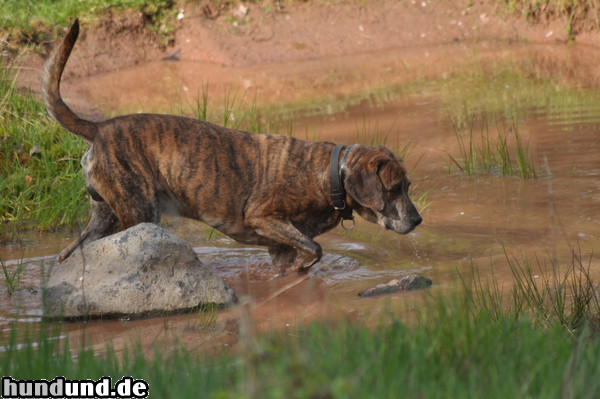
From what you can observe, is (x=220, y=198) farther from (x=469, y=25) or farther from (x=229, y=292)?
(x=469, y=25)

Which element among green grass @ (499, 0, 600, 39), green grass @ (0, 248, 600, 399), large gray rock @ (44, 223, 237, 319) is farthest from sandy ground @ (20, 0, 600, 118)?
green grass @ (0, 248, 600, 399)

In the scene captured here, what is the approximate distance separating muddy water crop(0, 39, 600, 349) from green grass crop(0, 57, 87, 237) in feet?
0.83

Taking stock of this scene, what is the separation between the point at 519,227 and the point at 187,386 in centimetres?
482

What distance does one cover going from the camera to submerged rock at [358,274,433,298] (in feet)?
20.2

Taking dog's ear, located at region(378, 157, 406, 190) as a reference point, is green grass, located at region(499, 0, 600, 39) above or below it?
above

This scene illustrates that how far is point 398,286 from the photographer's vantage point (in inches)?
243

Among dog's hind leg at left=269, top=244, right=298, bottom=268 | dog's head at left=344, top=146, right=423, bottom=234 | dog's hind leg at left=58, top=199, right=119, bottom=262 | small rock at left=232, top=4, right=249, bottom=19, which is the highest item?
small rock at left=232, top=4, right=249, bottom=19

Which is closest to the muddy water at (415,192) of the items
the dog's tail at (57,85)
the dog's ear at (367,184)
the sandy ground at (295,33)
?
the dog's ear at (367,184)

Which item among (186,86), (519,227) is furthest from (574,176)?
(186,86)

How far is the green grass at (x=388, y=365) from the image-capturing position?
9.60 feet

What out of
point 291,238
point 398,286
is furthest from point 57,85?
point 398,286

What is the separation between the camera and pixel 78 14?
17891 millimetres

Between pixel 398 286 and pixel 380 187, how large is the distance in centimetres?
96

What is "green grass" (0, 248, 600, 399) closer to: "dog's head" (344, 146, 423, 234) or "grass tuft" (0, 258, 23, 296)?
"grass tuft" (0, 258, 23, 296)
